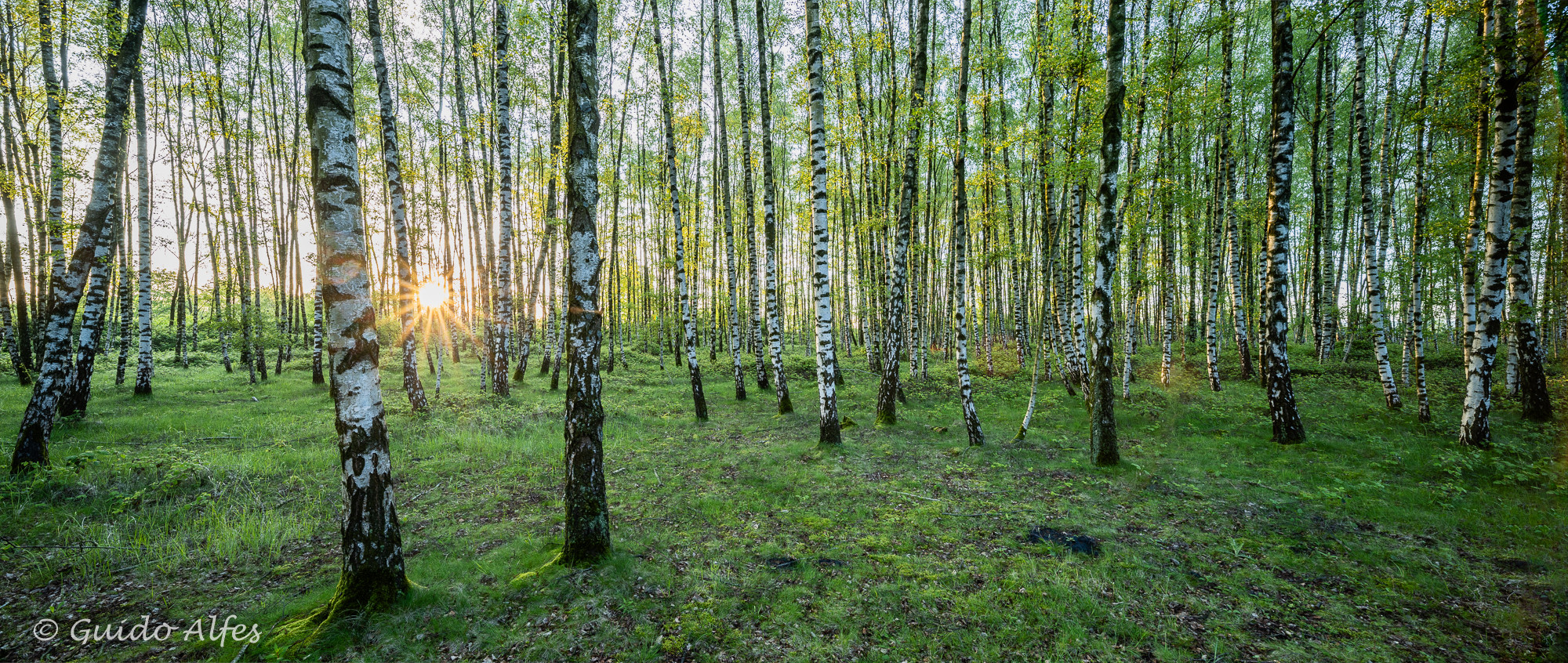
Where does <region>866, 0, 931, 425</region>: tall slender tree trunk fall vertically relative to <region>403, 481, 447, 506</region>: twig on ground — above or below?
above

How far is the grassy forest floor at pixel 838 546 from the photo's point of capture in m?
4.35

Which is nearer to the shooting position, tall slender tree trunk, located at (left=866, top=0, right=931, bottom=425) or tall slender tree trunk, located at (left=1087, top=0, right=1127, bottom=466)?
tall slender tree trunk, located at (left=1087, top=0, right=1127, bottom=466)

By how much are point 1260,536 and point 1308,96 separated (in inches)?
1142

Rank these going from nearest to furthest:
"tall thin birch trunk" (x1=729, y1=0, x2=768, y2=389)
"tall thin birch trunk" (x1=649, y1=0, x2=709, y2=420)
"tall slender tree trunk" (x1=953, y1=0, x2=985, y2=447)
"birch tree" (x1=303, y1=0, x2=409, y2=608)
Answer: "birch tree" (x1=303, y1=0, x2=409, y2=608), "tall slender tree trunk" (x1=953, y1=0, x2=985, y2=447), "tall thin birch trunk" (x1=649, y1=0, x2=709, y2=420), "tall thin birch trunk" (x1=729, y1=0, x2=768, y2=389)

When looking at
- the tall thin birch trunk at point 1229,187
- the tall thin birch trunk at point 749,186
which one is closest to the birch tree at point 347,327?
the tall thin birch trunk at point 749,186

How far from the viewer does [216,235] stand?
2436 cm

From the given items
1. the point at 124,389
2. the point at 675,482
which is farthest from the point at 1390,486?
the point at 124,389

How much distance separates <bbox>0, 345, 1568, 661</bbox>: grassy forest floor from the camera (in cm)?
435

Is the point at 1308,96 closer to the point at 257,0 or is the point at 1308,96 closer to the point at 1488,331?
the point at 1488,331

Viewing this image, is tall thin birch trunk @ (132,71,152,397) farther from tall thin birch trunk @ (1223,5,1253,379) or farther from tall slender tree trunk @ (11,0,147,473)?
tall thin birch trunk @ (1223,5,1253,379)

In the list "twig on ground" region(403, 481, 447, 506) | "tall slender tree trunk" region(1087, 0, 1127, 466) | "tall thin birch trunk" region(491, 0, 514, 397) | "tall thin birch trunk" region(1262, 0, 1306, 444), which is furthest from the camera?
"tall thin birch trunk" region(491, 0, 514, 397)

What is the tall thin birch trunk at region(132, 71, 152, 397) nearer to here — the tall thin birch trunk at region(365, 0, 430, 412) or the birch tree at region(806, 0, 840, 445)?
the tall thin birch trunk at region(365, 0, 430, 412)

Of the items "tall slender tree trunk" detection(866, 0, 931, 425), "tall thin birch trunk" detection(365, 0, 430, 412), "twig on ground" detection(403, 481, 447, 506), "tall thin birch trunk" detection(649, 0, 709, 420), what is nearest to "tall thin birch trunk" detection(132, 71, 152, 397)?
"tall thin birch trunk" detection(365, 0, 430, 412)

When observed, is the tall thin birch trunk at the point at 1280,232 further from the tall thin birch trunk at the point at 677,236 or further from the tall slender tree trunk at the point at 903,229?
the tall thin birch trunk at the point at 677,236
